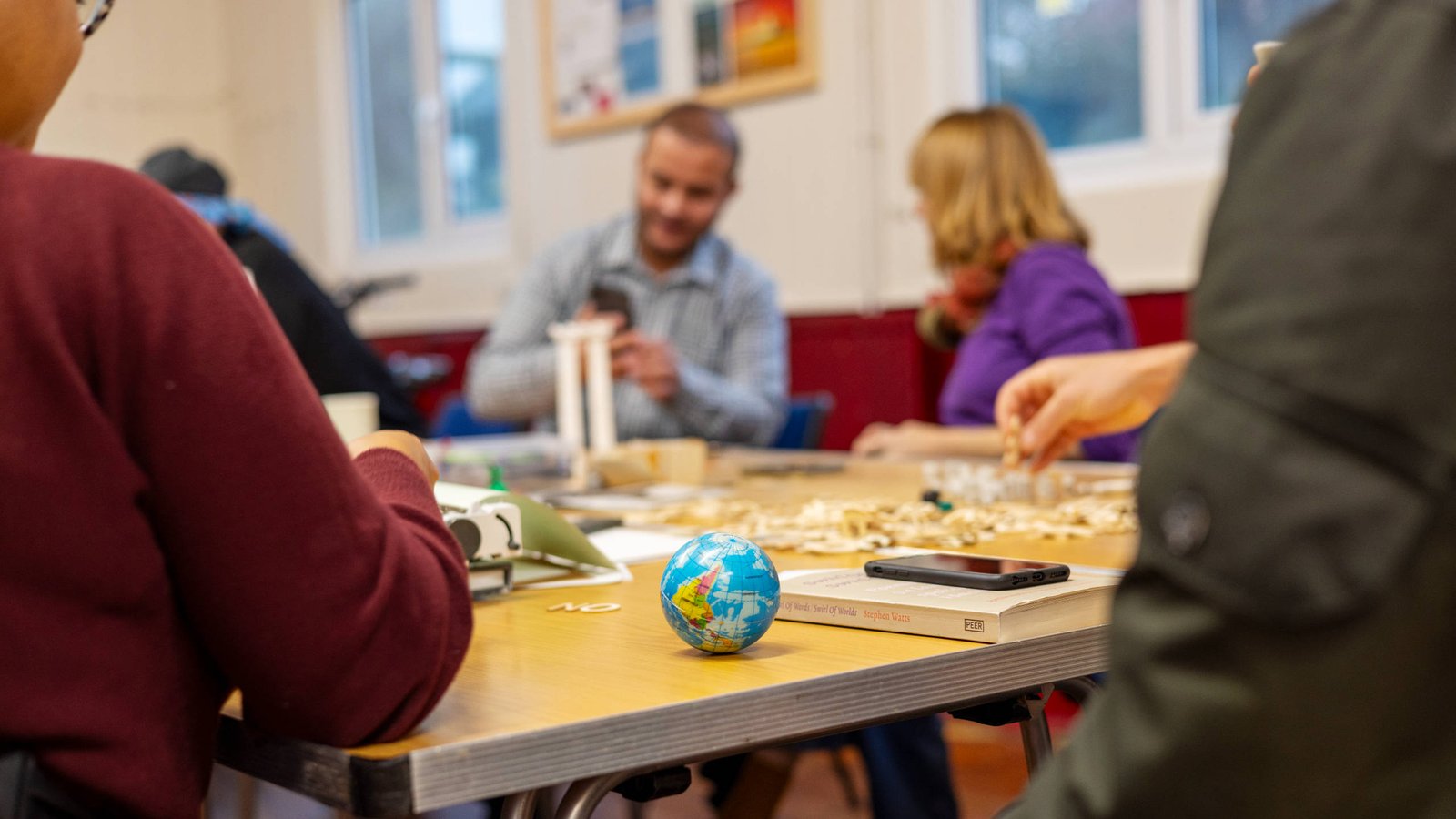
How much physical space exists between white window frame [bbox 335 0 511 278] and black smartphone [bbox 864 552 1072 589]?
499cm

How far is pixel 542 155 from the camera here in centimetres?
563

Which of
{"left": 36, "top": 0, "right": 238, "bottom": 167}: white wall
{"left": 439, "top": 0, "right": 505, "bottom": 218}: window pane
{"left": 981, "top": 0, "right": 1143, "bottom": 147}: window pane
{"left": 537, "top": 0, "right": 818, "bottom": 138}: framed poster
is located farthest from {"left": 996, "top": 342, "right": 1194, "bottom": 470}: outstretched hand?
{"left": 36, "top": 0, "right": 238, "bottom": 167}: white wall

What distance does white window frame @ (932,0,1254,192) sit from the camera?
373cm

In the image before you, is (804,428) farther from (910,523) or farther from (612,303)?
(910,523)

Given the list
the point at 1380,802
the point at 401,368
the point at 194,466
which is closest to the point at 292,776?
the point at 194,466

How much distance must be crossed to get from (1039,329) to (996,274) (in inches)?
11.1

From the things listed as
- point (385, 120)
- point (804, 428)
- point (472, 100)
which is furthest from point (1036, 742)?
point (385, 120)

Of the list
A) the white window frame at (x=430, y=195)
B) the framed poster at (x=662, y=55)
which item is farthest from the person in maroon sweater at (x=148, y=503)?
the white window frame at (x=430, y=195)

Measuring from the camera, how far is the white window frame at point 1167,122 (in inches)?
147

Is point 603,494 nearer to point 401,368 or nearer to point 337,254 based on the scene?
point 401,368

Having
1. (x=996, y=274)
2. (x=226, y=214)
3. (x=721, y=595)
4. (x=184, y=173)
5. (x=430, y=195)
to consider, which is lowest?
(x=721, y=595)

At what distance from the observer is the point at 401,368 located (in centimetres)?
457

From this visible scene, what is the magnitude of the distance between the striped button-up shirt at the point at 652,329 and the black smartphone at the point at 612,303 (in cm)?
15

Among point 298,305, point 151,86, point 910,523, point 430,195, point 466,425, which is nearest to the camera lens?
point 910,523
